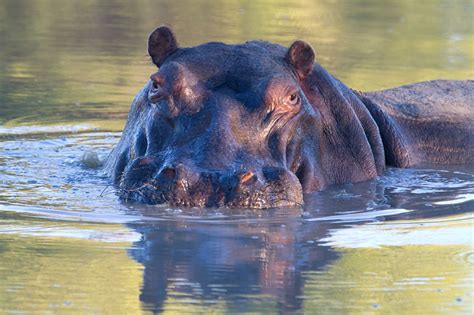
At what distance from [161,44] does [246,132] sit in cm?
124

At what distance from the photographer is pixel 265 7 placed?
23797mm

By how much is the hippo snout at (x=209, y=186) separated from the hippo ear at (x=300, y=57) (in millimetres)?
1429

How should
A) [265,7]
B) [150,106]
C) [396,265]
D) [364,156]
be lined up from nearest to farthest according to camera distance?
[396,265]
[150,106]
[364,156]
[265,7]

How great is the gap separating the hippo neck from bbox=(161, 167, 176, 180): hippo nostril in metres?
1.79

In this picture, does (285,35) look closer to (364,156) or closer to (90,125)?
(90,125)

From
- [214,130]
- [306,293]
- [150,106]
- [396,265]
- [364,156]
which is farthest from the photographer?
[364,156]

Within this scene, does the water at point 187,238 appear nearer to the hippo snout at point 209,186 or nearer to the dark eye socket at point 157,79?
the hippo snout at point 209,186

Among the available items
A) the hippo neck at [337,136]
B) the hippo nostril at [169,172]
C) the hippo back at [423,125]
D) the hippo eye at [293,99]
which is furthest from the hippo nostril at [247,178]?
the hippo back at [423,125]

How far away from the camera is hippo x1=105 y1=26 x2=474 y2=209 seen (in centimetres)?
772

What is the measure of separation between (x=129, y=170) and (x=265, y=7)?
16.1 m

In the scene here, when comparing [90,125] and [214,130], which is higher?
[214,130]

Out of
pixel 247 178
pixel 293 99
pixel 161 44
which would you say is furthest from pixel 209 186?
pixel 161 44

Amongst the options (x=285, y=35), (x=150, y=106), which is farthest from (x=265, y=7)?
(x=150, y=106)

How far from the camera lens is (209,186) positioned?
25.0 ft
